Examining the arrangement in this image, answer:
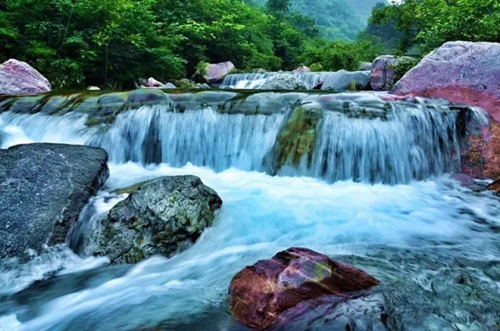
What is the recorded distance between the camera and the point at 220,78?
16531 millimetres

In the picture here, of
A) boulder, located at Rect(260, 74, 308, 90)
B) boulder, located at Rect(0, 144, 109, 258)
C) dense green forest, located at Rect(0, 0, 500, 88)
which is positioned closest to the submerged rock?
dense green forest, located at Rect(0, 0, 500, 88)

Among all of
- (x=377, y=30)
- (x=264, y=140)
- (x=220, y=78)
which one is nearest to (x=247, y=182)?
(x=264, y=140)

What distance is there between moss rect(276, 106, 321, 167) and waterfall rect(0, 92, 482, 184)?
2 cm

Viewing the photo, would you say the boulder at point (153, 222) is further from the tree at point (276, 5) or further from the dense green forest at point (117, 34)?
the tree at point (276, 5)

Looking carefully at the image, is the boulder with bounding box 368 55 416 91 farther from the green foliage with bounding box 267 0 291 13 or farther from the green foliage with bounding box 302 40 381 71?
the green foliage with bounding box 267 0 291 13

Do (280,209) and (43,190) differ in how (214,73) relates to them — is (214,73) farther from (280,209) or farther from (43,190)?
(43,190)

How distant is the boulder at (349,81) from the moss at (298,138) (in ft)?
19.7

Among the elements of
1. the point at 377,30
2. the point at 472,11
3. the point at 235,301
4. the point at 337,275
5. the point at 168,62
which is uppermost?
the point at 377,30

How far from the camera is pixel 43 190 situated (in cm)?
333

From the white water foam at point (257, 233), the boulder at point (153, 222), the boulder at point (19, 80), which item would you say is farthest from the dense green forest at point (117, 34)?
the boulder at point (153, 222)

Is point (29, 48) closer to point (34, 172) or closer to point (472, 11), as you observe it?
point (34, 172)

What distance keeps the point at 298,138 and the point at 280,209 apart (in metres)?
1.59

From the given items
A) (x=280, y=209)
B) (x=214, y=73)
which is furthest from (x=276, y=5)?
(x=280, y=209)

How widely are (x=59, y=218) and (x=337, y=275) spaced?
254 cm
